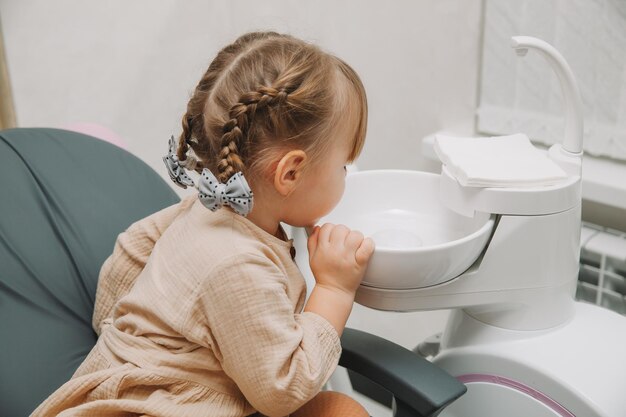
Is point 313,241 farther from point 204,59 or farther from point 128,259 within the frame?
point 204,59

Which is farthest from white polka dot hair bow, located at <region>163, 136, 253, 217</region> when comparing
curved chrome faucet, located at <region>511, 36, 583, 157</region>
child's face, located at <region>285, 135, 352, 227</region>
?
curved chrome faucet, located at <region>511, 36, 583, 157</region>

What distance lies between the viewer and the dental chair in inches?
38.8

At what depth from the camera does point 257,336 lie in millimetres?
866

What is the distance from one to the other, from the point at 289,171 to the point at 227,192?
0.11m

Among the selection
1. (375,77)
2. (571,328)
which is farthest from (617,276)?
(375,77)

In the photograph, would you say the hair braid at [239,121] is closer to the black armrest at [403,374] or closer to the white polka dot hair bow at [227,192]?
the white polka dot hair bow at [227,192]

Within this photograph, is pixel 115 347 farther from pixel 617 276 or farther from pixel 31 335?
pixel 617 276

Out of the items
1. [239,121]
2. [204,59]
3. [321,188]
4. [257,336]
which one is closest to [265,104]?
[239,121]

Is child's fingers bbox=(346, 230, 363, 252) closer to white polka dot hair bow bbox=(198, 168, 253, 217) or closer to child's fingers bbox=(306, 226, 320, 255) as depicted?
child's fingers bbox=(306, 226, 320, 255)

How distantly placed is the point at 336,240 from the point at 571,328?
0.44m

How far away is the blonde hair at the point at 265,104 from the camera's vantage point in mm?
873

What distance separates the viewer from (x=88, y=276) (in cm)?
114

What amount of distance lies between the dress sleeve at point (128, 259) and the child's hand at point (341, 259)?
25cm

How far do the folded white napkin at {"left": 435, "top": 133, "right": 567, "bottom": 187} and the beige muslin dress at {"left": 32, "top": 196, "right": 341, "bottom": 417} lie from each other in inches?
12.2
